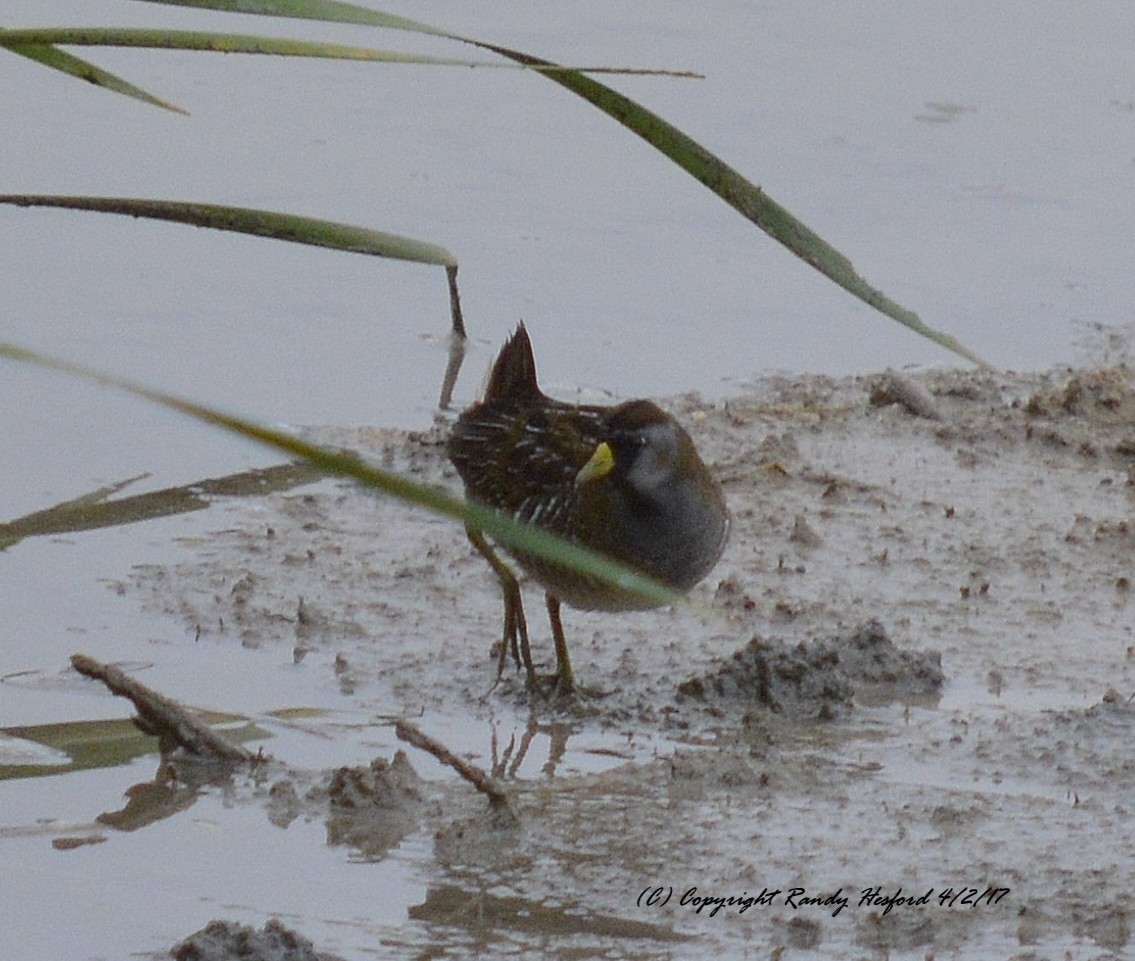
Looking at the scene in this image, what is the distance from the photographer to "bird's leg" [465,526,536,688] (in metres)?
4.73

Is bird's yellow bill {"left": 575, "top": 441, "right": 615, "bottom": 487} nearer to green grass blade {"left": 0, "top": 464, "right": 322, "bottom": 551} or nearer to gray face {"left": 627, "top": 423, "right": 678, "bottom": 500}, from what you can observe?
gray face {"left": 627, "top": 423, "right": 678, "bottom": 500}

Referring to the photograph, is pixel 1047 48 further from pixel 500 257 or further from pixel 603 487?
pixel 603 487

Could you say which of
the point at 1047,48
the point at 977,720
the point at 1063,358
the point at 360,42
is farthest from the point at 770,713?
the point at 1047,48

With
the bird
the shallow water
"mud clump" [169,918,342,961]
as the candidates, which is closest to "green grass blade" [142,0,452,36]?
"mud clump" [169,918,342,961]

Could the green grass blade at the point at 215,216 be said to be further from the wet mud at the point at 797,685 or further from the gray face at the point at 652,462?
the gray face at the point at 652,462

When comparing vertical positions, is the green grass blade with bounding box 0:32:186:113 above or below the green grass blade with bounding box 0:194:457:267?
above

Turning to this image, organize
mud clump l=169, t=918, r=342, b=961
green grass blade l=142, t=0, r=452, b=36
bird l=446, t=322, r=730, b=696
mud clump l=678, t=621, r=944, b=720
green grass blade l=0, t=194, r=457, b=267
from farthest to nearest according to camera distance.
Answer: bird l=446, t=322, r=730, b=696 → mud clump l=678, t=621, r=944, b=720 → mud clump l=169, t=918, r=342, b=961 → green grass blade l=0, t=194, r=457, b=267 → green grass blade l=142, t=0, r=452, b=36

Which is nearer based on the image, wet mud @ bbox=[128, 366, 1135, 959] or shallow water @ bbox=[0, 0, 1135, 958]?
wet mud @ bbox=[128, 366, 1135, 959]

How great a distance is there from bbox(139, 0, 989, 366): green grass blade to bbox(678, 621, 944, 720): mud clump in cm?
229

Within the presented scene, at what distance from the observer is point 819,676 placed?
15.2 ft

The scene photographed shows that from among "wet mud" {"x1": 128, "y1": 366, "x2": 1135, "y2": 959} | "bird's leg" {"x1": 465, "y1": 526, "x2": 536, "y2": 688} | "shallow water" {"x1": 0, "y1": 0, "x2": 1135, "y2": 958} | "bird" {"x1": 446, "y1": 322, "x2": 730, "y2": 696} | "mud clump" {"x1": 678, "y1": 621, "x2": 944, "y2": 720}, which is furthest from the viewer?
"bird" {"x1": 446, "y1": 322, "x2": 730, "y2": 696}

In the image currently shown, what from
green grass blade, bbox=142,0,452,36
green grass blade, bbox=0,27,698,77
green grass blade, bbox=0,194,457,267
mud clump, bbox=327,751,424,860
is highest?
green grass blade, bbox=142,0,452,36

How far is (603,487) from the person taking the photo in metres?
5.05

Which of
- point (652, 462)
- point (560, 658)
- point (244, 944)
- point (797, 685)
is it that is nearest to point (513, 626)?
point (560, 658)
